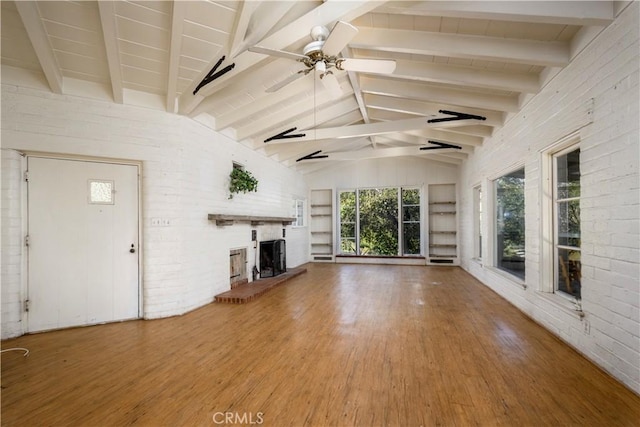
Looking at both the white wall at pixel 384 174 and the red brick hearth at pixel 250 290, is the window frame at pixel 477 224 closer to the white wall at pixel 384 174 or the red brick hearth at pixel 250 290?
the white wall at pixel 384 174

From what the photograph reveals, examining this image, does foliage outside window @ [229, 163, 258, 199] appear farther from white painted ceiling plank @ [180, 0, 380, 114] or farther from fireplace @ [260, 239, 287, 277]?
white painted ceiling plank @ [180, 0, 380, 114]

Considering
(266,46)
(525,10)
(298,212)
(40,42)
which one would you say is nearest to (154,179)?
(40,42)

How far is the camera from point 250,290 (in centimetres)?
536

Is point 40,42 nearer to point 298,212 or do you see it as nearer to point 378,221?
point 298,212

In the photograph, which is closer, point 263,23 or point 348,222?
point 263,23

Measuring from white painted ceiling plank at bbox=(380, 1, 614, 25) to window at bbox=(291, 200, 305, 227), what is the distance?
6.56 meters

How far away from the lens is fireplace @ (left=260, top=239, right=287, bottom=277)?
670 cm

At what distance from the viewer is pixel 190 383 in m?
2.46

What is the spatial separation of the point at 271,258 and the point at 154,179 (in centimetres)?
333

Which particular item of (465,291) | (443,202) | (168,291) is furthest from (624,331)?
(443,202)

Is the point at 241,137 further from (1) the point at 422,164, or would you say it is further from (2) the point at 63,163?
(1) the point at 422,164

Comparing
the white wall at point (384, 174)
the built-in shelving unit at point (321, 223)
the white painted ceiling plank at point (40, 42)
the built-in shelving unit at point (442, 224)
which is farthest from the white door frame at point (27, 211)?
the built-in shelving unit at point (442, 224)

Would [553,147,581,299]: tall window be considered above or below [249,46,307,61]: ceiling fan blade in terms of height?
below

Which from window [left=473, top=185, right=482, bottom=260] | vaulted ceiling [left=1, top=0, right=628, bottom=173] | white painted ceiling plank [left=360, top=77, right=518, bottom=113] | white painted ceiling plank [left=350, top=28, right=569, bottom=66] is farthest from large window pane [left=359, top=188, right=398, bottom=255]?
white painted ceiling plank [left=350, top=28, right=569, bottom=66]
